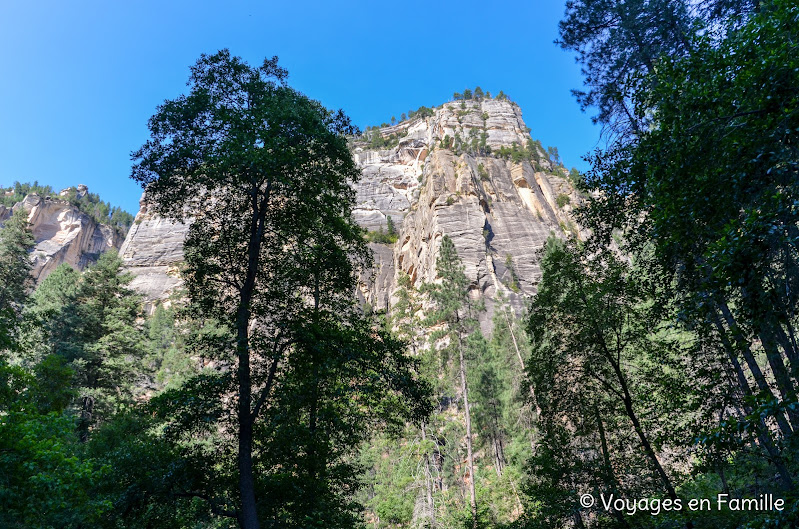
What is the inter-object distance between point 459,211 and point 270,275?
55.0m

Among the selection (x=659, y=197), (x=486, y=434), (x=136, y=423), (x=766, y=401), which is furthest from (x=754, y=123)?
(x=486, y=434)

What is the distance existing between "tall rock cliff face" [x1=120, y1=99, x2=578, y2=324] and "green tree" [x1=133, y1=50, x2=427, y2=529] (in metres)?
41.0

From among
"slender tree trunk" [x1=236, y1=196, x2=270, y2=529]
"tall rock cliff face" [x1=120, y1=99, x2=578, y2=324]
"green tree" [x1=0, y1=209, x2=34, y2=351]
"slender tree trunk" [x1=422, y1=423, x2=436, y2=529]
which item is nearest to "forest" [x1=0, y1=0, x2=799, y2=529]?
"slender tree trunk" [x1=236, y1=196, x2=270, y2=529]

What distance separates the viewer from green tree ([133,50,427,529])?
24.9 ft

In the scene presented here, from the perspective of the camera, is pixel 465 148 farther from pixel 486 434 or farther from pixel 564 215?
pixel 486 434

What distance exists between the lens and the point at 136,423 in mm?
13945

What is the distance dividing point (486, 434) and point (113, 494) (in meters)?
28.2

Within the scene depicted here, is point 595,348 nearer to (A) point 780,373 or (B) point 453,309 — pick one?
(A) point 780,373

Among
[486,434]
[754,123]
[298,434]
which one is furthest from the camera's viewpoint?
[486,434]

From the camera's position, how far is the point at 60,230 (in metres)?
92.5

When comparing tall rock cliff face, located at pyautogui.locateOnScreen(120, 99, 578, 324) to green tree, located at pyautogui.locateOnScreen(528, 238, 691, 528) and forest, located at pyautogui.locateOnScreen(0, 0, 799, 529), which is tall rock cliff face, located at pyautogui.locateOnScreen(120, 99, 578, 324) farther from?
forest, located at pyautogui.locateOnScreen(0, 0, 799, 529)

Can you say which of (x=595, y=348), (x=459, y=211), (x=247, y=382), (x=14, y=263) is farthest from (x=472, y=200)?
(x=247, y=382)

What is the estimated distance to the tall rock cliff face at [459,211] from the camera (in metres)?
58.4

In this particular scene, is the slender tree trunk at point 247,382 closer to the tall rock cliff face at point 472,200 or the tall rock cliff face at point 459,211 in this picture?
the tall rock cliff face at point 472,200
